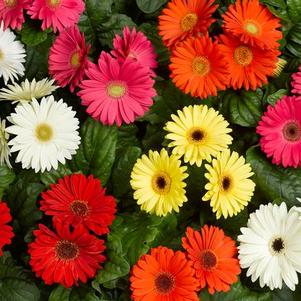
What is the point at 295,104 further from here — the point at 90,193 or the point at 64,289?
the point at 64,289

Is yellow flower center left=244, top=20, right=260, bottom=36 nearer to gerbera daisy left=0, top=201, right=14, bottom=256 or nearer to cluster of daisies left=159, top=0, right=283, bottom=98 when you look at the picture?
cluster of daisies left=159, top=0, right=283, bottom=98

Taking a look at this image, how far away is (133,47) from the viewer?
1372mm

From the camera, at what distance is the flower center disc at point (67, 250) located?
126 centimetres

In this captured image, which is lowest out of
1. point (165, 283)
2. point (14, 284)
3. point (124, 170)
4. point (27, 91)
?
point (14, 284)

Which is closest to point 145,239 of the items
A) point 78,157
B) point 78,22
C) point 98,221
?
point 98,221

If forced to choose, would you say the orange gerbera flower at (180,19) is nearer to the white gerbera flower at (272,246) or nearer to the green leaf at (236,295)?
the white gerbera flower at (272,246)

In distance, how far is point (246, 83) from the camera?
4.71 ft

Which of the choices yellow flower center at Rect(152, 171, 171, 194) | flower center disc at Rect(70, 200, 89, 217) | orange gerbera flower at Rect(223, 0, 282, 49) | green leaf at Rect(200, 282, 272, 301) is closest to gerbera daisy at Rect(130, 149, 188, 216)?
yellow flower center at Rect(152, 171, 171, 194)

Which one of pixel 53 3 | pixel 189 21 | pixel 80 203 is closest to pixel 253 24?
pixel 189 21

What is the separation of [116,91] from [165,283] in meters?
0.42

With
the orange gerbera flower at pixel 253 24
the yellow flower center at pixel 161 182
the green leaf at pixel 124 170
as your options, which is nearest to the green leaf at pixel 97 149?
the green leaf at pixel 124 170

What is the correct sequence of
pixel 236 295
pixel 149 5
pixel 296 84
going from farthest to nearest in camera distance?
pixel 149 5 → pixel 296 84 → pixel 236 295

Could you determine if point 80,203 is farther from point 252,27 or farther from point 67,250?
point 252,27

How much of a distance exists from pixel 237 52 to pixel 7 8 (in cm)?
55
